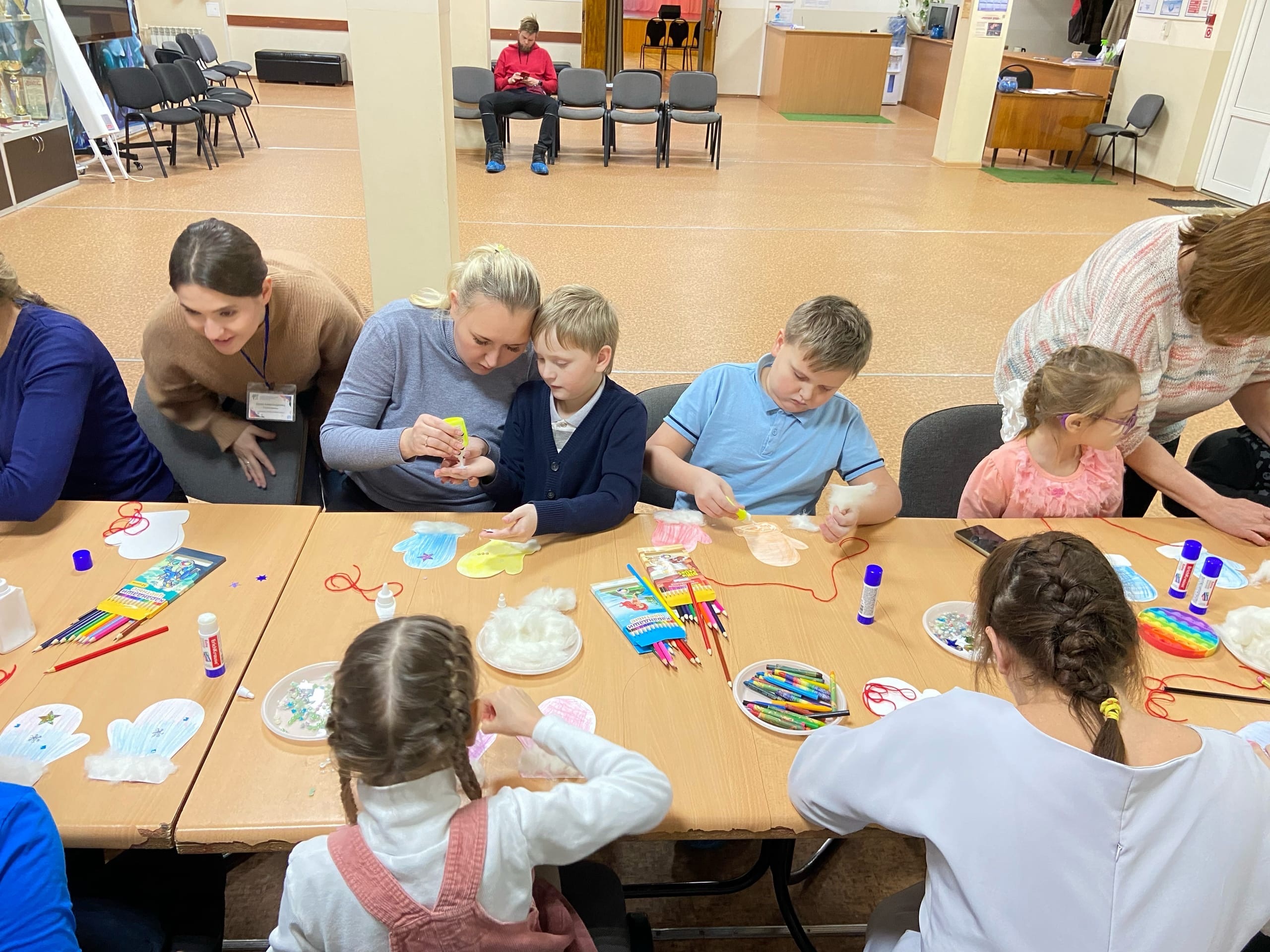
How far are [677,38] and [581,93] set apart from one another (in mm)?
4540

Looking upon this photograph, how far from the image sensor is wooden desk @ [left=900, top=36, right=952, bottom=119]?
1179 cm

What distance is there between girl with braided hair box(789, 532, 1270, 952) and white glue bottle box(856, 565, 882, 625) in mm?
396

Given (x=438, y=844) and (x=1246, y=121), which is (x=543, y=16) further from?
(x=438, y=844)

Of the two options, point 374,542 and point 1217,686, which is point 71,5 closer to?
point 374,542

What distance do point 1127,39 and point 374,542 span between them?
10357mm

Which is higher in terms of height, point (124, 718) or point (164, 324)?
point (164, 324)

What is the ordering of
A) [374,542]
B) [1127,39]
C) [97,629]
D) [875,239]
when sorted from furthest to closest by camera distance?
[1127,39] < [875,239] < [374,542] < [97,629]

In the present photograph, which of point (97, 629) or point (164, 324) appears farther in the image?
point (164, 324)

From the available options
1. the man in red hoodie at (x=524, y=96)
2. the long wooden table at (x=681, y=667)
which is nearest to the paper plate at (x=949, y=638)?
the long wooden table at (x=681, y=667)

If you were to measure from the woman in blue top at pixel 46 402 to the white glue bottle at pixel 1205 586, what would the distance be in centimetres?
234

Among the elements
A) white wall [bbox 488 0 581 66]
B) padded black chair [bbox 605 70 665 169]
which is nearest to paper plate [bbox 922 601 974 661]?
padded black chair [bbox 605 70 665 169]

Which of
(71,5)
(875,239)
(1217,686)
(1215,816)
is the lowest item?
(875,239)

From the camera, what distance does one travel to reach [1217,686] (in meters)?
1.59

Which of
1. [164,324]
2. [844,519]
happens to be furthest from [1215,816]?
[164,324]
